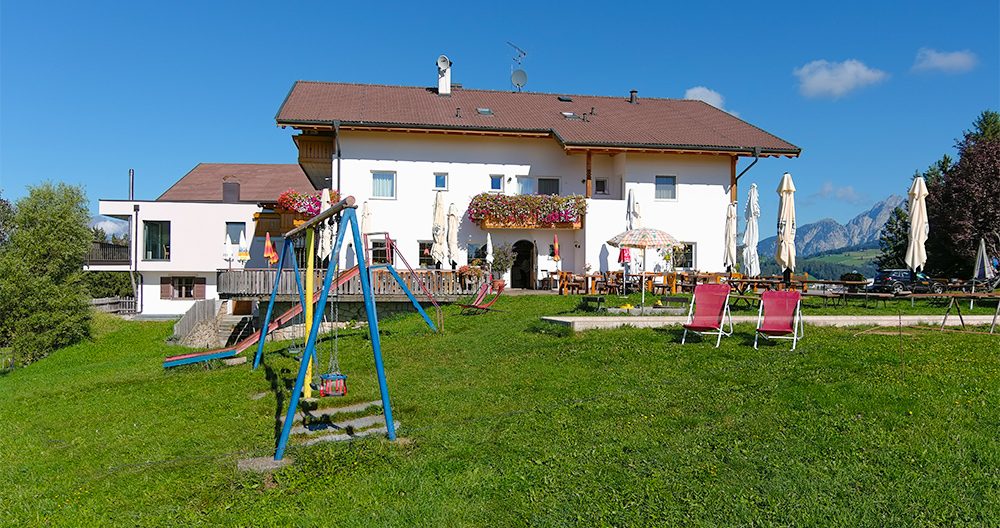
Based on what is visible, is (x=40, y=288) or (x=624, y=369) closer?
(x=624, y=369)

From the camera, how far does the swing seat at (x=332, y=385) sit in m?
8.81

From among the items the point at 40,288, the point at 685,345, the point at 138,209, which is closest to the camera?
the point at 685,345

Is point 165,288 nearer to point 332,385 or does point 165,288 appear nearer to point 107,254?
point 107,254

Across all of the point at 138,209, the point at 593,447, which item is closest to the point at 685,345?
the point at 593,447

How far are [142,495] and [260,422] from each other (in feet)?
7.88

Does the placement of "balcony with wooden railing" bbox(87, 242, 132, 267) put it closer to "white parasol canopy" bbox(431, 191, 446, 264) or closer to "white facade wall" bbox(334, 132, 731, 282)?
"white facade wall" bbox(334, 132, 731, 282)

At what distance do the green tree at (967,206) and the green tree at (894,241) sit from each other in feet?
30.5

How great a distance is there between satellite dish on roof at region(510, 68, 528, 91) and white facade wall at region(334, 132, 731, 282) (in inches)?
338

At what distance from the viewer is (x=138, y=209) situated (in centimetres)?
3509

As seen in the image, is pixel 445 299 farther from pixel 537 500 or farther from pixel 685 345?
pixel 537 500

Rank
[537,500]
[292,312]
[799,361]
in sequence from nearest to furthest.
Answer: [537,500], [799,361], [292,312]

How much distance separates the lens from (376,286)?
21250mm

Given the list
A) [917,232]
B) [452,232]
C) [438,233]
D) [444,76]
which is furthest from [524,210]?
[917,232]

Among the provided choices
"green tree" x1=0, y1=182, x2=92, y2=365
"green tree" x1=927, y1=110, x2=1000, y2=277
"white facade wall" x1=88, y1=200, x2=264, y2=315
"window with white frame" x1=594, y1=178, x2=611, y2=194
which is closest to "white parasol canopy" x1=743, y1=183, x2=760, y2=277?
"window with white frame" x1=594, y1=178, x2=611, y2=194
